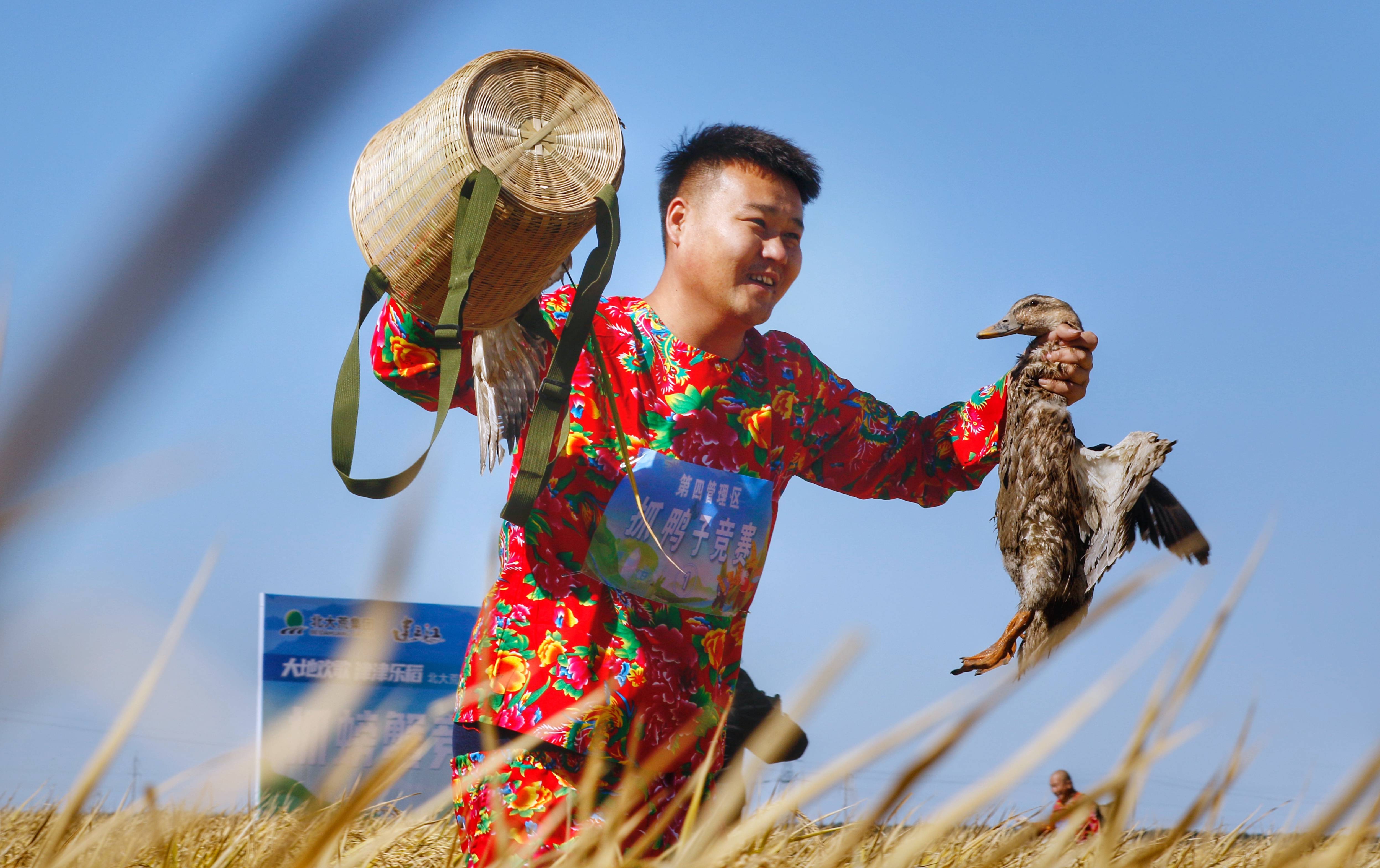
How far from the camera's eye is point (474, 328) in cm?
199

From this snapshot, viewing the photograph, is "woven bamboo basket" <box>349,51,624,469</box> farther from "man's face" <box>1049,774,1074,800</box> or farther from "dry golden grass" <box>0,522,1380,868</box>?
"man's face" <box>1049,774,1074,800</box>

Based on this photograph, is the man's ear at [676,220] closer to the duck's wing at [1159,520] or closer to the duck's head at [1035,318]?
the duck's head at [1035,318]

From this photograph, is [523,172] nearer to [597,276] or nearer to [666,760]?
[597,276]

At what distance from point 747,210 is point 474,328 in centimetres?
67

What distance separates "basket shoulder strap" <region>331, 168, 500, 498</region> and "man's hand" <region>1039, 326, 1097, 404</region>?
1085 mm

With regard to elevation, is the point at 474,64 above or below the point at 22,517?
above

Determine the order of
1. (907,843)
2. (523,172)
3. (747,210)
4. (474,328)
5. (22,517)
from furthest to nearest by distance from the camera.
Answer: (747,210) → (474,328) → (523,172) → (907,843) → (22,517)

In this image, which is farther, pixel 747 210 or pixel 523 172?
pixel 747 210

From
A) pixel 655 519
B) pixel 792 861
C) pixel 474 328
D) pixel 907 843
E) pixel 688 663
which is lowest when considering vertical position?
pixel 907 843

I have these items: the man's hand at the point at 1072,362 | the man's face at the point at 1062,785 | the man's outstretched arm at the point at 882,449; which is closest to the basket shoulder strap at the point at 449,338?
the man's outstretched arm at the point at 882,449

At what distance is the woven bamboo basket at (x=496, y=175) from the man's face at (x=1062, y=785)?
7073 millimetres

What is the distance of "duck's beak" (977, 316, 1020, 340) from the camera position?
2.28 m

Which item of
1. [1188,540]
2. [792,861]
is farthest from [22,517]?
[1188,540]

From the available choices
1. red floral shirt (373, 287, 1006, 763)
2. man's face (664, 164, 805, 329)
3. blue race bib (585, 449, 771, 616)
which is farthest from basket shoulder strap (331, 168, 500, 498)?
man's face (664, 164, 805, 329)
